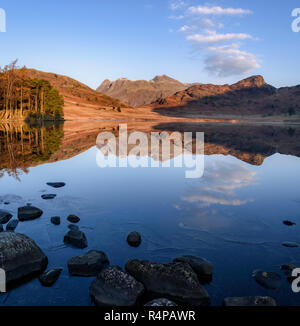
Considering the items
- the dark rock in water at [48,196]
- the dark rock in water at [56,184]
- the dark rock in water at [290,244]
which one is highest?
the dark rock in water at [56,184]

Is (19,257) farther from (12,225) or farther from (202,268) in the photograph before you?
(202,268)

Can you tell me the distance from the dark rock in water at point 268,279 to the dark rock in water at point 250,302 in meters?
0.99

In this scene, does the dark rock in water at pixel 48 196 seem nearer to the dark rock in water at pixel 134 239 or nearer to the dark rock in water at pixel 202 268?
the dark rock in water at pixel 134 239

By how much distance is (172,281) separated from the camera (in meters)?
6.48

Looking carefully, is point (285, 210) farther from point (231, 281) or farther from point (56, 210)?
point (56, 210)

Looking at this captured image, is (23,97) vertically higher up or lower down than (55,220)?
higher up

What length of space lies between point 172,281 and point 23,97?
7760cm

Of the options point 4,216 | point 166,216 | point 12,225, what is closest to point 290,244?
point 166,216

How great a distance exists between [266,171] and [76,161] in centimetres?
1476

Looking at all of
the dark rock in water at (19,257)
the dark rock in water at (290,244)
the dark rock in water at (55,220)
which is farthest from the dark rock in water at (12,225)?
the dark rock in water at (290,244)

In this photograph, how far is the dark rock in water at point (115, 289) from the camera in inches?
237

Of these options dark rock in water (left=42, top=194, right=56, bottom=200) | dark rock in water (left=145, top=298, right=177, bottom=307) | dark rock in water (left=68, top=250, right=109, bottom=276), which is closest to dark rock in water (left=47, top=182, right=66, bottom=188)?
dark rock in water (left=42, top=194, right=56, bottom=200)
